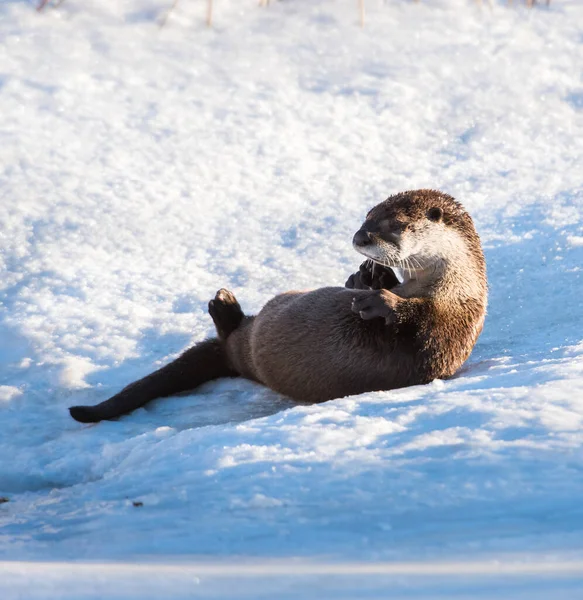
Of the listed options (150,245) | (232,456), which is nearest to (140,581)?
(232,456)

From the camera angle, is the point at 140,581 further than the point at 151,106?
No

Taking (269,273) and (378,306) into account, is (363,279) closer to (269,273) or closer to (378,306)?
(378,306)

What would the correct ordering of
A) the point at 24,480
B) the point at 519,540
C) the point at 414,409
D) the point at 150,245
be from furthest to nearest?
the point at 150,245 → the point at 24,480 → the point at 414,409 → the point at 519,540

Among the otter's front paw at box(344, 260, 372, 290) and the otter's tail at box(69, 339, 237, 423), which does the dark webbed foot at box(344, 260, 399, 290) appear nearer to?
the otter's front paw at box(344, 260, 372, 290)

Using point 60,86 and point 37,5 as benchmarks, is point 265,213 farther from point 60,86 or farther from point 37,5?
point 37,5

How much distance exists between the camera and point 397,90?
6.31 m

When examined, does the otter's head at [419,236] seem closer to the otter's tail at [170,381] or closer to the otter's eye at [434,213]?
the otter's eye at [434,213]

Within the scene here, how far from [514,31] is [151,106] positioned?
2.82 meters

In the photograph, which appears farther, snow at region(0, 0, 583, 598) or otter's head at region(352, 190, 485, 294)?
otter's head at region(352, 190, 485, 294)

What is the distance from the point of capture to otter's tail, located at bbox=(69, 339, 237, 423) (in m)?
3.46

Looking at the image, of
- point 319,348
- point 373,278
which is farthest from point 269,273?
point 319,348

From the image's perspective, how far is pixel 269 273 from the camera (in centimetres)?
468

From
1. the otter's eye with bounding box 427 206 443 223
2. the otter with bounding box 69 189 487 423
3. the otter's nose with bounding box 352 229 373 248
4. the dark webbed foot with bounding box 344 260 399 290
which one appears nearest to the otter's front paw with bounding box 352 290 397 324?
the otter with bounding box 69 189 487 423

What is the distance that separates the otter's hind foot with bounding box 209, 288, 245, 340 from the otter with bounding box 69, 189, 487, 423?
0.54ft
